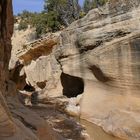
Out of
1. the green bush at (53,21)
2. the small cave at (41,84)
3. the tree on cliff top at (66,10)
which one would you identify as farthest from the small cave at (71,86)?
the green bush at (53,21)

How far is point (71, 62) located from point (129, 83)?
3.46 m

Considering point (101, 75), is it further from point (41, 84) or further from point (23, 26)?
point (23, 26)

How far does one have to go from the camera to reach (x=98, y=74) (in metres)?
13.6

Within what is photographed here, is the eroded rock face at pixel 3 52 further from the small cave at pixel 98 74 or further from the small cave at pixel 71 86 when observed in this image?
the small cave at pixel 71 86

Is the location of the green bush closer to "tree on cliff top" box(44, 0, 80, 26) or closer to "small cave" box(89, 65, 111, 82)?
"tree on cliff top" box(44, 0, 80, 26)

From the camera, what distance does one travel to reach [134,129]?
11.1 meters

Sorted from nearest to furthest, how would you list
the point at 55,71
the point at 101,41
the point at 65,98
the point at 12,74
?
the point at 101,41
the point at 65,98
the point at 12,74
the point at 55,71

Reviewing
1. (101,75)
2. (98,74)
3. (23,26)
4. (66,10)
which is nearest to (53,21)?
(66,10)

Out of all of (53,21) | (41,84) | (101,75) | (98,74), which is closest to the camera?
(101,75)

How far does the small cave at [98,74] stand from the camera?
1331 cm

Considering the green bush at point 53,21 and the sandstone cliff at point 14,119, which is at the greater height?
the green bush at point 53,21

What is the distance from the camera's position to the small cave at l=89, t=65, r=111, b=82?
43.7 feet

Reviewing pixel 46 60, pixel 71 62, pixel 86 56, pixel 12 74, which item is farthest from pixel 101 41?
pixel 46 60

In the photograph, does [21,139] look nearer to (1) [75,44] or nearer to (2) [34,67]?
(1) [75,44]
